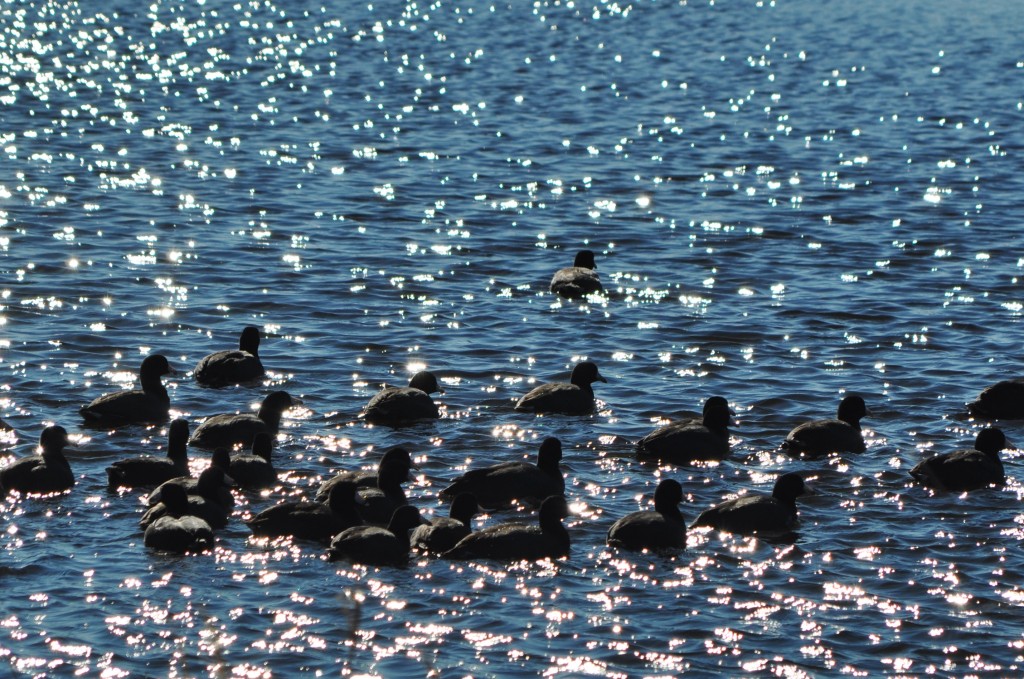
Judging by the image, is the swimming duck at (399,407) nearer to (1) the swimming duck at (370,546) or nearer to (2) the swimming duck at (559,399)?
(2) the swimming duck at (559,399)

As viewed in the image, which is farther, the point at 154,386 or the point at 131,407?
the point at 154,386

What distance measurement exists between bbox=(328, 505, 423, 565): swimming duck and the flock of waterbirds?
0.01 m

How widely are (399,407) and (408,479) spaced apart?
6.36ft

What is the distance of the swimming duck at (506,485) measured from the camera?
65.4 feet

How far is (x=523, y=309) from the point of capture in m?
28.8

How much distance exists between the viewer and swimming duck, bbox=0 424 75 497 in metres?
19.5

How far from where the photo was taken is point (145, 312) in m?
27.8

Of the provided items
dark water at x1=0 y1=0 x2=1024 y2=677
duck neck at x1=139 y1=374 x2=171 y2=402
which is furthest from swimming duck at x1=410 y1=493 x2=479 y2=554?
duck neck at x1=139 y1=374 x2=171 y2=402

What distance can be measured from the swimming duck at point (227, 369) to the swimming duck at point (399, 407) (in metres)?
2.12

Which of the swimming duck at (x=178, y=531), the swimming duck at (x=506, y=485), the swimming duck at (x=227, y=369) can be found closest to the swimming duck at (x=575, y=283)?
the swimming duck at (x=227, y=369)

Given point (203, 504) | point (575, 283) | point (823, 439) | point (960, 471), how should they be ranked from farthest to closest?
point (575, 283), point (823, 439), point (960, 471), point (203, 504)

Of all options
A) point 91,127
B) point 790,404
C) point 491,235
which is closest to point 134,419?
point 790,404

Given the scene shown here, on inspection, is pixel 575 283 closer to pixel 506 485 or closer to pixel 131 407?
pixel 131 407

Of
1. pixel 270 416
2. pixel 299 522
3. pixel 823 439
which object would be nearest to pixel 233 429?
pixel 270 416
